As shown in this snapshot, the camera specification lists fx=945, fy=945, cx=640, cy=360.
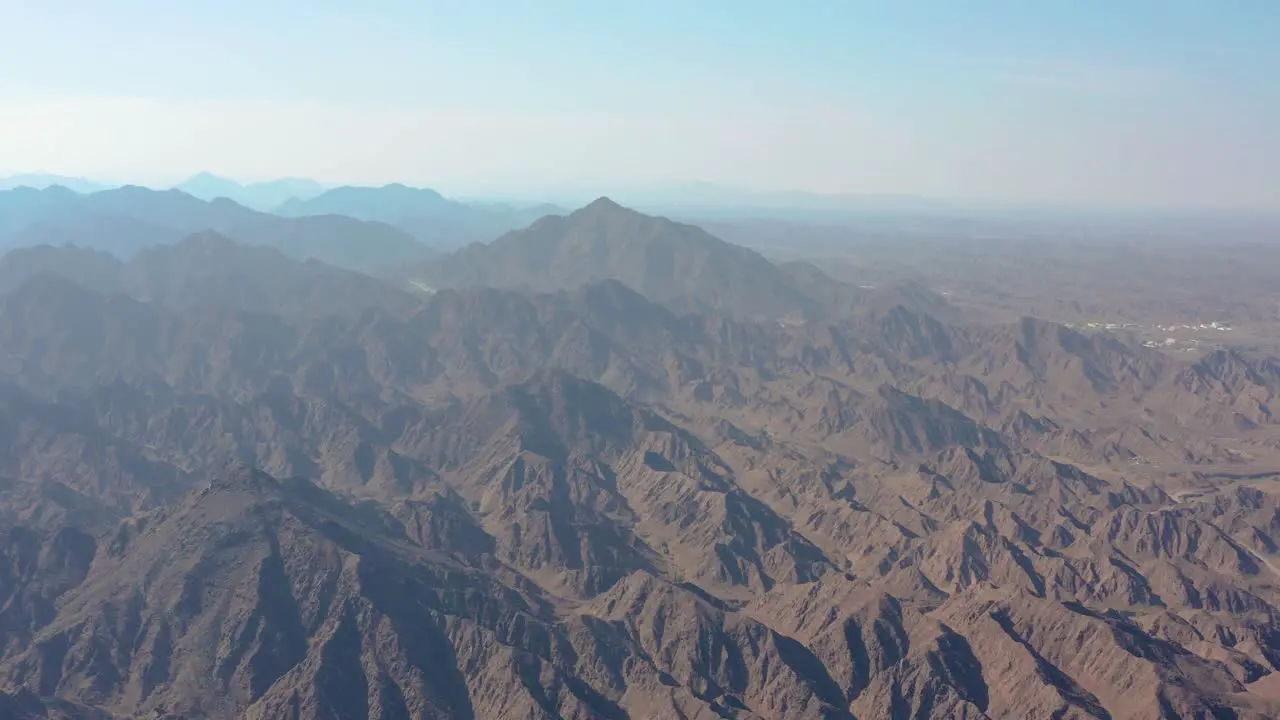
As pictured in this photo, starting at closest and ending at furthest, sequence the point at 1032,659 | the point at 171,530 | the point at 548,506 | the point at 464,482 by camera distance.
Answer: the point at 1032,659 < the point at 171,530 < the point at 548,506 < the point at 464,482

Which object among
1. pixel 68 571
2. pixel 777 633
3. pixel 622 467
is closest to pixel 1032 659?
pixel 777 633

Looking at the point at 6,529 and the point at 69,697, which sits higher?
the point at 6,529

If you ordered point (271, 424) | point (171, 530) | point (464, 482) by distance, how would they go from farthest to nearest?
point (271, 424) < point (464, 482) < point (171, 530)

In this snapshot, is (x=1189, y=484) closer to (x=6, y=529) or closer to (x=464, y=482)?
(x=464, y=482)

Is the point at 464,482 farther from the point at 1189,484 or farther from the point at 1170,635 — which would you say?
the point at 1189,484

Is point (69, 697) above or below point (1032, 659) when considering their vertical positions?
below

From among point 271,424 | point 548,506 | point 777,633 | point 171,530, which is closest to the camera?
point 777,633

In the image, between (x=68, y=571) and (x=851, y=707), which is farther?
(x=68, y=571)

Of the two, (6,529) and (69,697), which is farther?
(6,529)

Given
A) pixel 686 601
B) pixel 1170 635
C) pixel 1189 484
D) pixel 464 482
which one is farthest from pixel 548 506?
pixel 1189 484
